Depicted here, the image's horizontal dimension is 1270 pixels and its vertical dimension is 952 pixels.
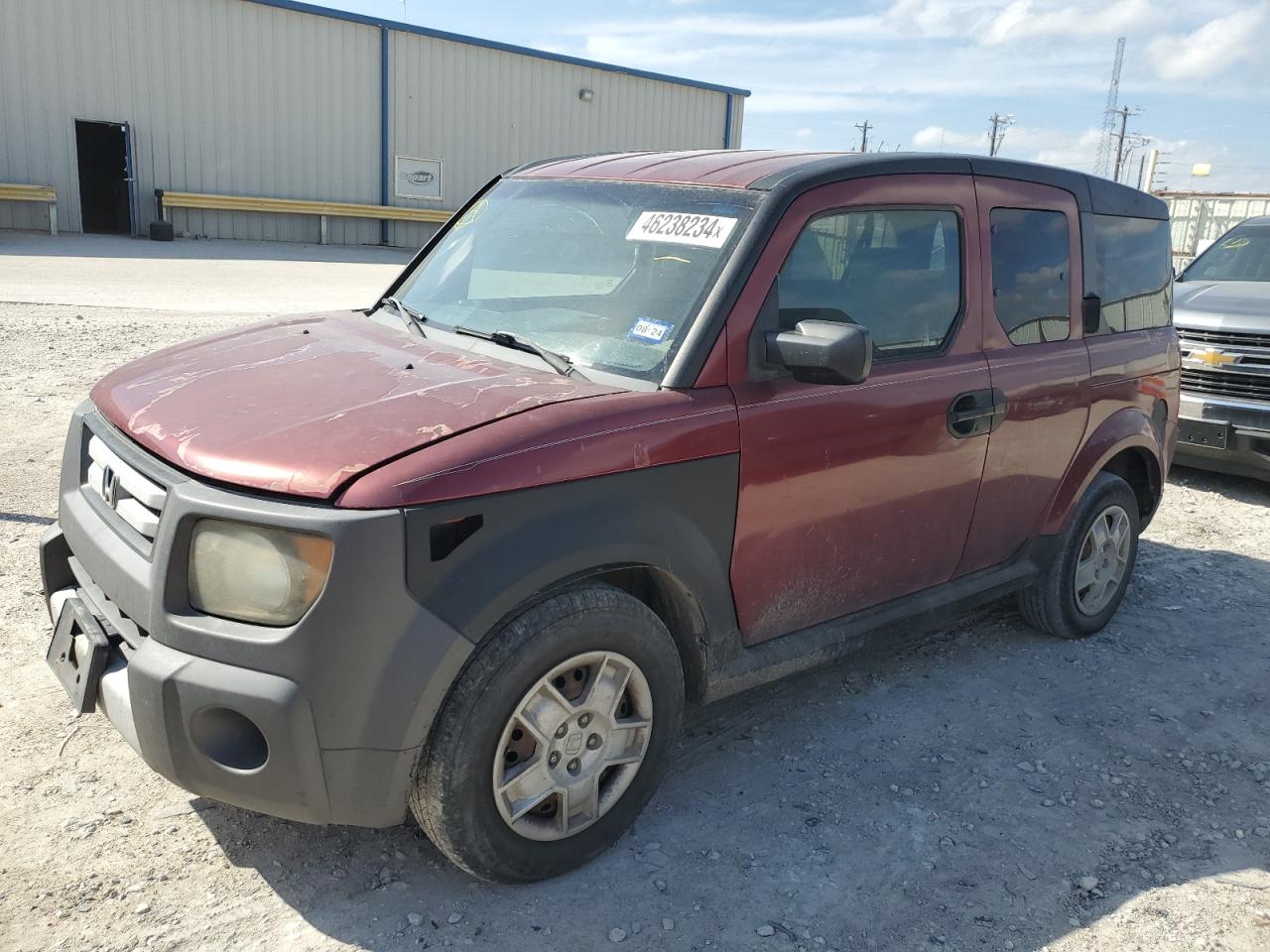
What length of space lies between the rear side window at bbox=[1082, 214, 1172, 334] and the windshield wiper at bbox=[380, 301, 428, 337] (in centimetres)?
277

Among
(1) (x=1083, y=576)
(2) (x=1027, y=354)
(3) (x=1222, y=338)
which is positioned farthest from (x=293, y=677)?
(3) (x=1222, y=338)

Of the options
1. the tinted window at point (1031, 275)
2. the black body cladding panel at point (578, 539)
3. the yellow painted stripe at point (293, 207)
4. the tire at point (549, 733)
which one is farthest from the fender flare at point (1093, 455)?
the yellow painted stripe at point (293, 207)

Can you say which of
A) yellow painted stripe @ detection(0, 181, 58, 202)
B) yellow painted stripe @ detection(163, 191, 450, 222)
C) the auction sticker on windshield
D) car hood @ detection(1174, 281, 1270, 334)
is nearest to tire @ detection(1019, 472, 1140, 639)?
the auction sticker on windshield

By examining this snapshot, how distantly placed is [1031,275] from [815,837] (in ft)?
7.66

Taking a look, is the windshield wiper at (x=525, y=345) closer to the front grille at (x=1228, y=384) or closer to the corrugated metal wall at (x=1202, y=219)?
the front grille at (x=1228, y=384)

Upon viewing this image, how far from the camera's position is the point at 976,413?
3695mm

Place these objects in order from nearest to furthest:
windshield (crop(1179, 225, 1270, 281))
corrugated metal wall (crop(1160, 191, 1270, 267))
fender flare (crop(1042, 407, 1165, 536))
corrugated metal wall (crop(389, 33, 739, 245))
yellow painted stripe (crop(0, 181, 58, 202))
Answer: fender flare (crop(1042, 407, 1165, 536)) → windshield (crop(1179, 225, 1270, 281)) → yellow painted stripe (crop(0, 181, 58, 202)) → corrugated metal wall (crop(1160, 191, 1270, 267)) → corrugated metal wall (crop(389, 33, 739, 245))

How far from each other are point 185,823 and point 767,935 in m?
1.68

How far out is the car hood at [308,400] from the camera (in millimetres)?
2404

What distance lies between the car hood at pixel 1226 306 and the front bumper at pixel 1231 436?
51 centimetres

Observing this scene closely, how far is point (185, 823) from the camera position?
296 cm

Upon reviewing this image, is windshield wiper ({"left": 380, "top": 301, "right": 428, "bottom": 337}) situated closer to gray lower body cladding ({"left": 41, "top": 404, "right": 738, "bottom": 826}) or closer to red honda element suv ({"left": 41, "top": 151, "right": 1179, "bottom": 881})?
red honda element suv ({"left": 41, "top": 151, "right": 1179, "bottom": 881})

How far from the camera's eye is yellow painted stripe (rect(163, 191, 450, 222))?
73.3 ft

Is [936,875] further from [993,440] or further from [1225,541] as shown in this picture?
[1225,541]
